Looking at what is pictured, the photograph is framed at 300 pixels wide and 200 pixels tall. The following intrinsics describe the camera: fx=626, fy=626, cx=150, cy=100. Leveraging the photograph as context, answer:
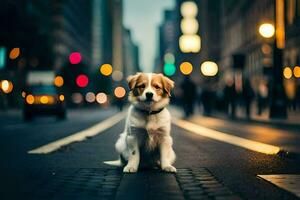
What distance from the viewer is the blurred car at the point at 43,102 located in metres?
29.5

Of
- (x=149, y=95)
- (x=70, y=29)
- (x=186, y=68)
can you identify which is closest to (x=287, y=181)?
(x=149, y=95)

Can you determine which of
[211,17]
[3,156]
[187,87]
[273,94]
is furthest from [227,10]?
[3,156]

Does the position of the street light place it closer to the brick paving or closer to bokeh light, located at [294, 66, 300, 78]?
the brick paving

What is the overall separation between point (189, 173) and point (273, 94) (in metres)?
19.1

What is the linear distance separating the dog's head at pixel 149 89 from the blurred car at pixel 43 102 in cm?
2297

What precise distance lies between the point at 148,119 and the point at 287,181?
65.8 inches

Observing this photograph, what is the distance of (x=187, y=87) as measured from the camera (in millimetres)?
34125

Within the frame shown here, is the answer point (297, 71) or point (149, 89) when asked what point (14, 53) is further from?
point (149, 89)

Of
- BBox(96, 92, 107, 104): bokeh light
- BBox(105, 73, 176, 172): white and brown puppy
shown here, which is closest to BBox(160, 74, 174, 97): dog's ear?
BBox(105, 73, 176, 172): white and brown puppy

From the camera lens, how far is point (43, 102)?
97.8ft

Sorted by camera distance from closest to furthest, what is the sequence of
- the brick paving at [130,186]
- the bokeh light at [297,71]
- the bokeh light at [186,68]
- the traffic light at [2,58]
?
the brick paving at [130,186], the bokeh light at [186,68], the bokeh light at [297,71], the traffic light at [2,58]

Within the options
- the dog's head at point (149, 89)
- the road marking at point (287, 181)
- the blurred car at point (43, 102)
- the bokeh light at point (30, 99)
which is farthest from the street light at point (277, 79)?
the dog's head at point (149, 89)

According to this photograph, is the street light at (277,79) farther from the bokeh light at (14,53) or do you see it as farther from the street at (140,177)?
the bokeh light at (14,53)

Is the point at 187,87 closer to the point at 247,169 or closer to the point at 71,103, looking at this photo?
the point at 247,169
